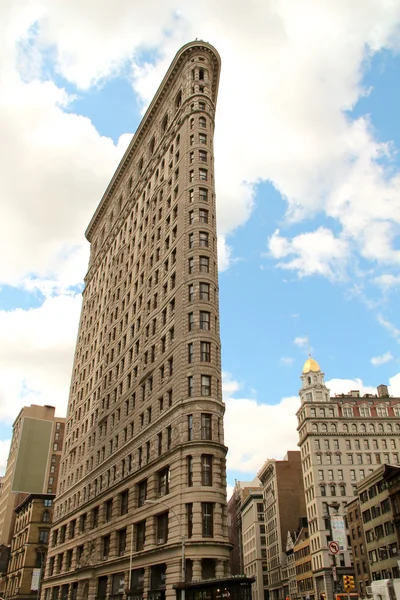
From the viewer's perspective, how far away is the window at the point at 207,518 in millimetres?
42938

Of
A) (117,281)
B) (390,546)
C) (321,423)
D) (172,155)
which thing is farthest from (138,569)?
(321,423)

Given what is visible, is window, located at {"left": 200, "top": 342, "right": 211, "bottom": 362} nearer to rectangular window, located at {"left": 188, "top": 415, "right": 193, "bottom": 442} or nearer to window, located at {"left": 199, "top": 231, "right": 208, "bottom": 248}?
rectangular window, located at {"left": 188, "top": 415, "right": 193, "bottom": 442}

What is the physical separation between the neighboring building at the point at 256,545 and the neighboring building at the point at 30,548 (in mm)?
68126

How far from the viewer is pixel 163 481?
50.0m

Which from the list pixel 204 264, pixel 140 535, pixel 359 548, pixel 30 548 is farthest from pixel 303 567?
pixel 204 264

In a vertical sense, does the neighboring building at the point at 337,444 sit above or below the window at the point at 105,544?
above

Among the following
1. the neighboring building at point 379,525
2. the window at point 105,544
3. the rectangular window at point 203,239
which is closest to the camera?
the rectangular window at point 203,239

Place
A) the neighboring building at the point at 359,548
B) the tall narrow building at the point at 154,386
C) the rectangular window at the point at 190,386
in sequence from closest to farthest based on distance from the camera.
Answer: the tall narrow building at the point at 154,386
the rectangular window at the point at 190,386
the neighboring building at the point at 359,548

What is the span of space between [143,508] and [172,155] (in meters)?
44.3

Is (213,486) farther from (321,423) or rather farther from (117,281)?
(321,423)

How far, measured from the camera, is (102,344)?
83062 mm

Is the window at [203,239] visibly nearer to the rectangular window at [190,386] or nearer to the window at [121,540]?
the rectangular window at [190,386]

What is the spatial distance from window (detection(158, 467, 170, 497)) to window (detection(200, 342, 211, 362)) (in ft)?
34.9

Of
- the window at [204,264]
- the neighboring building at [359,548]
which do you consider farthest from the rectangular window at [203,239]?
the neighboring building at [359,548]
